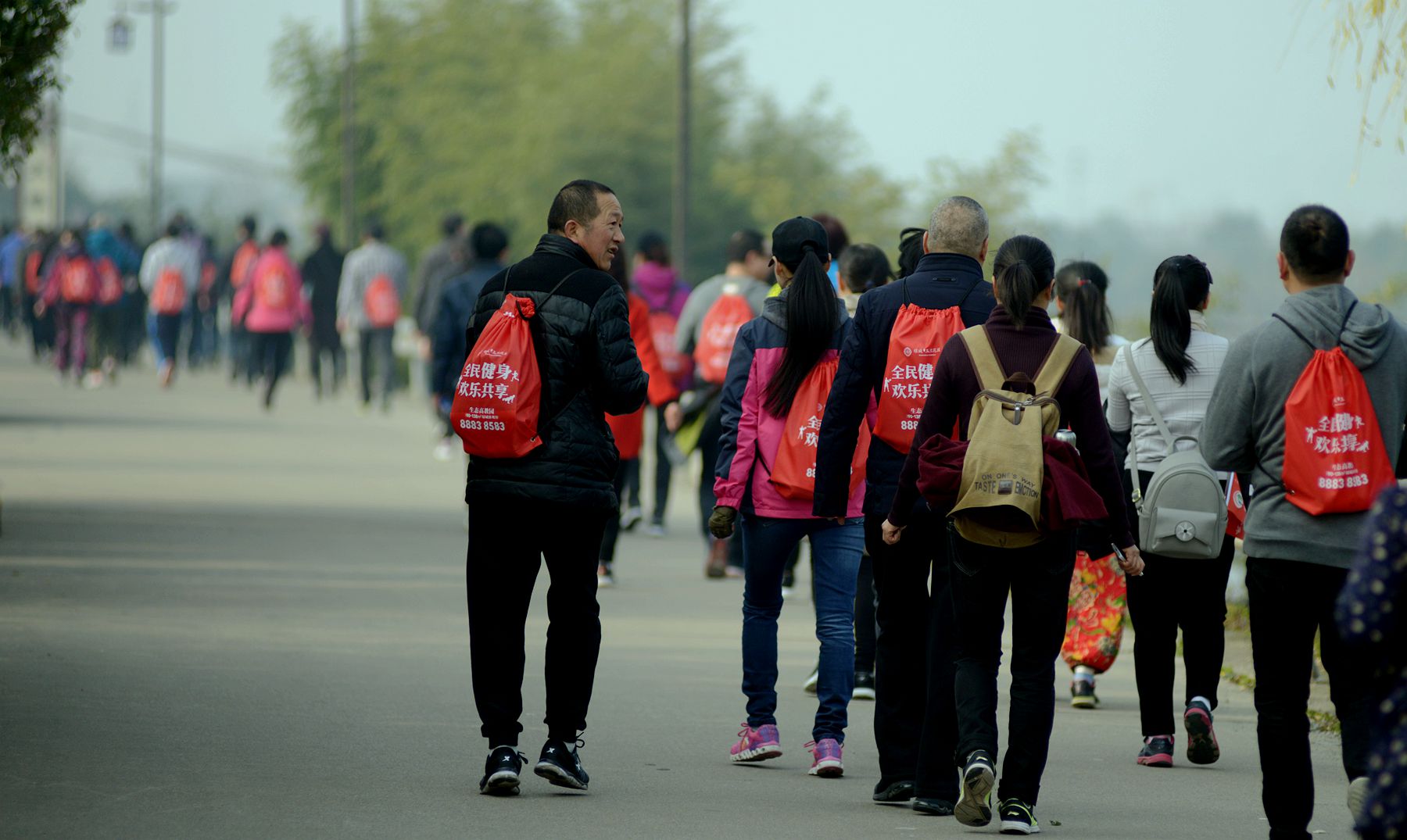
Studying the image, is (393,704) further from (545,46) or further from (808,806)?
(545,46)

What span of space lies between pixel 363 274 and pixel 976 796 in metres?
20.8

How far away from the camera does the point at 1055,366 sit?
259 inches

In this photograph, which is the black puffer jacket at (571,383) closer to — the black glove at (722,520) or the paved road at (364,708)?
the paved road at (364,708)

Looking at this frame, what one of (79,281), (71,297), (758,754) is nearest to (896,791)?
(758,754)

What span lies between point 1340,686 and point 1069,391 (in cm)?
125

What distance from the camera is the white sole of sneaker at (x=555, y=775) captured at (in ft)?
22.9

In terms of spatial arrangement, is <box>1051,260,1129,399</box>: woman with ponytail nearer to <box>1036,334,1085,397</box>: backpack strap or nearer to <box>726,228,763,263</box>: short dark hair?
<box>1036,334,1085,397</box>: backpack strap

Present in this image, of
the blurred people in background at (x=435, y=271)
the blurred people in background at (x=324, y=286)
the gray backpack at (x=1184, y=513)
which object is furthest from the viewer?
the blurred people in background at (x=324, y=286)

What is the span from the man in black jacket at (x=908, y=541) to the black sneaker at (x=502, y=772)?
1238 mm

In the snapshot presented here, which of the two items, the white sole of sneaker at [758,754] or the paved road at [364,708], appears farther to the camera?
the white sole of sneaker at [758,754]

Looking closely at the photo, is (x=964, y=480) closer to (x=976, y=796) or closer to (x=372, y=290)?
(x=976, y=796)

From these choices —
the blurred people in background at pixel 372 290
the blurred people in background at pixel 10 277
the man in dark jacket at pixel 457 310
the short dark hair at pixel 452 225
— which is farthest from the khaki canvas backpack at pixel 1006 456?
the blurred people in background at pixel 10 277

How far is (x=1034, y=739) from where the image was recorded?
6508 mm

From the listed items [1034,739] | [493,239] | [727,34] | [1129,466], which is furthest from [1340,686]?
[727,34]
